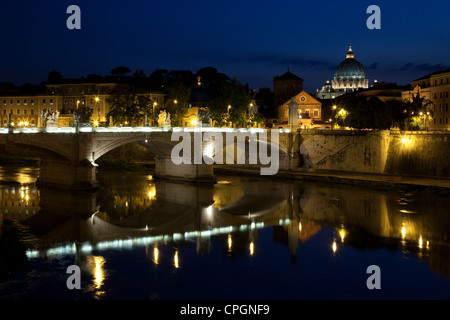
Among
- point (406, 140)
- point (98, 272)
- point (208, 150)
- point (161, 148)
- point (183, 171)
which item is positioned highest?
point (406, 140)

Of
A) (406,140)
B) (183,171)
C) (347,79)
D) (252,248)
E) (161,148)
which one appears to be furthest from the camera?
(347,79)

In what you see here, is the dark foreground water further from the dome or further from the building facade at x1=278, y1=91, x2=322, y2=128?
the dome

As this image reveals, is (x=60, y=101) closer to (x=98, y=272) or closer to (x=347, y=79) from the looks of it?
(x=98, y=272)

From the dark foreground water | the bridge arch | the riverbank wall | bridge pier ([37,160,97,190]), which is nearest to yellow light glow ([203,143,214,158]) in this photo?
the bridge arch

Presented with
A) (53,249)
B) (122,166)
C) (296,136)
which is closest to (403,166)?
(296,136)

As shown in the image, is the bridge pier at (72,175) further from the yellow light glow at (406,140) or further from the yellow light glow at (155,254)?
the yellow light glow at (406,140)

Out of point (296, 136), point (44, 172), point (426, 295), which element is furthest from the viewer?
point (296, 136)

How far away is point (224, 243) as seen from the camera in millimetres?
23109

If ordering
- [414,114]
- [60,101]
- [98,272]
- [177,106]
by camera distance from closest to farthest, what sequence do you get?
[98,272], [414,114], [177,106], [60,101]

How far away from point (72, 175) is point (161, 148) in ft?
29.0

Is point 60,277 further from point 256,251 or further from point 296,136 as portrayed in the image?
point 296,136

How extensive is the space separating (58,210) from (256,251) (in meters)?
13.0

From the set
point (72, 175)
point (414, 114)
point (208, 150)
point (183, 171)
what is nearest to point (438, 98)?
point (414, 114)

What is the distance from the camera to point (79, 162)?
34406 millimetres
